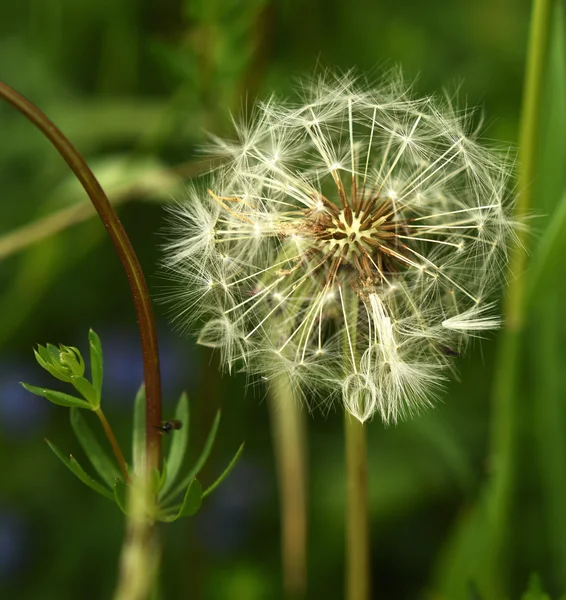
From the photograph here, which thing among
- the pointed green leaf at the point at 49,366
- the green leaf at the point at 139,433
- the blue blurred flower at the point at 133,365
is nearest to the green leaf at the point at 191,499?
the green leaf at the point at 139,433

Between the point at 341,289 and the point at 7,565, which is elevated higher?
the point at 341,289

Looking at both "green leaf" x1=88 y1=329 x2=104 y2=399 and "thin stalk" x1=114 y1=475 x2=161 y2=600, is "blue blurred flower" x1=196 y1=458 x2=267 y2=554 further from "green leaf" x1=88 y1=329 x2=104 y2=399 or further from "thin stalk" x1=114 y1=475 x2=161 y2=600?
"green leaf" x1=88 y1=329 x2=104 y2=399

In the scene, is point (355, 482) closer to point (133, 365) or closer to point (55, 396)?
point (55, 396)

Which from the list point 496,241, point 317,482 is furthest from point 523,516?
point 496,241

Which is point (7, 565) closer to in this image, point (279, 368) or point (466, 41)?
point (279, 368)

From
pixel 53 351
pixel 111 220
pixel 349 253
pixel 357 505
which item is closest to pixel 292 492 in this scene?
pixel 357 505

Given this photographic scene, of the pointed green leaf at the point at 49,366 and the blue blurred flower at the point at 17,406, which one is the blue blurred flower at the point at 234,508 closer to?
the blue blurred flower at the point at 17,406

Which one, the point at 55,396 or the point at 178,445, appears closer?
the point at 55,396
